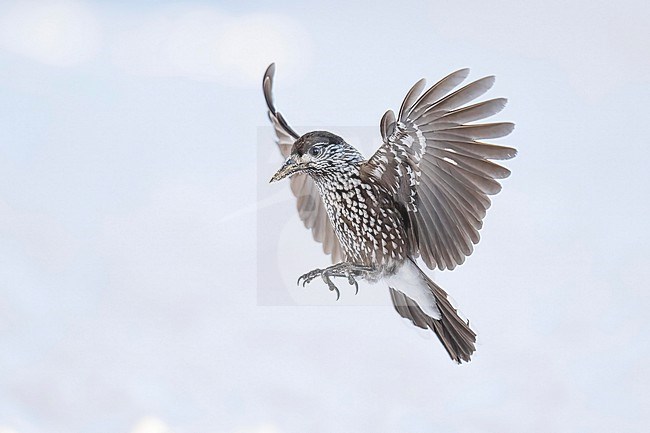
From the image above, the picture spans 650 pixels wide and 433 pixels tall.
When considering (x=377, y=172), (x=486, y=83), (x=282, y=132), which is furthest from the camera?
(x=282, y=132)

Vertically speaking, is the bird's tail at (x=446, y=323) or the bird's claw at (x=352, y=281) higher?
the bird's claw at (x=352, y=281)

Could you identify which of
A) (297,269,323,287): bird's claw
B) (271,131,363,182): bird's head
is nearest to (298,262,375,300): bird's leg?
(297,269,323,287): bird's claw

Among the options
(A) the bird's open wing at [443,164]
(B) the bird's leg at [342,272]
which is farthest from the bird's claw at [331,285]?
(A) the bird's open wing at [443,164]

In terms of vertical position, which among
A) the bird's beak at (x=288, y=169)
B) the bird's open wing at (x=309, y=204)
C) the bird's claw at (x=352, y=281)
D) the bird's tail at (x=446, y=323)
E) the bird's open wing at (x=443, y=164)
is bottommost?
the bird's tail at (x=446, y=323)

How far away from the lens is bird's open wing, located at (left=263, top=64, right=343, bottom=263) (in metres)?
1.25

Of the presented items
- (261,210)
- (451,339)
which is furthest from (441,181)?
(261,210)

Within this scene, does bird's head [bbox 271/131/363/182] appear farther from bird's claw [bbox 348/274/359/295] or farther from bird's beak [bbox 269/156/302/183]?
bird's claw [bbox 348/274/359/295]

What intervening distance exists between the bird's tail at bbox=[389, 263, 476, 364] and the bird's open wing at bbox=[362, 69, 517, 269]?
0.05 m

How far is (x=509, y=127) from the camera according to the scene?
3.33 feet

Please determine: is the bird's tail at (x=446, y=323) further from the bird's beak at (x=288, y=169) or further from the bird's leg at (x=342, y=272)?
the bird's beak at (x=288, y=169)

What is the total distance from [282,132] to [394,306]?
0.33 meters

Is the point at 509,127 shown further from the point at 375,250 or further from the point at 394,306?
the point at 394,306

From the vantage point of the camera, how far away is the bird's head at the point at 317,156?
3.60 feet

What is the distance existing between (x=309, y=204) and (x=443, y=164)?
290mm
